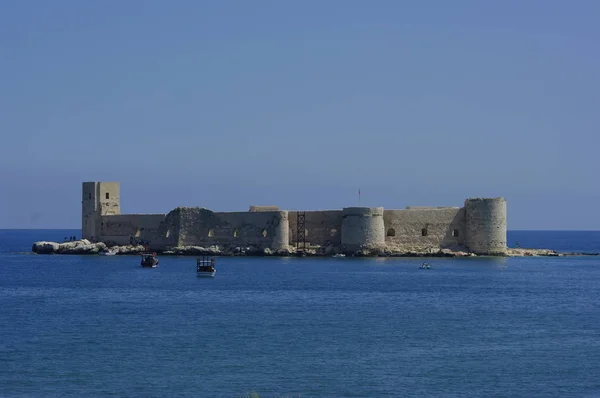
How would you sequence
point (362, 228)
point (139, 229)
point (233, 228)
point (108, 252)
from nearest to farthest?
point (362, 228), point (233, 228), point (139, 229), point (108, 252)

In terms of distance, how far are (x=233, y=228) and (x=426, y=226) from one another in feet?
30.1

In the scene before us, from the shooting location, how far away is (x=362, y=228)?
151 ft

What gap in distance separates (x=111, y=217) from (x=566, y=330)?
32099 millimetres

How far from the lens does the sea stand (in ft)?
57.8

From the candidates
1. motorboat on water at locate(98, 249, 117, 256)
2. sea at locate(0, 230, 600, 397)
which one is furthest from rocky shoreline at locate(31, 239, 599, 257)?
sea at locate(0, 230, 600, 397)

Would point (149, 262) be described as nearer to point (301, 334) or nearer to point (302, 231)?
point (302, 231)

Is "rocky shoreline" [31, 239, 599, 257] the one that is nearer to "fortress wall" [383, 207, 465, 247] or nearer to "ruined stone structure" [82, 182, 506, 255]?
"ruined stone structure" [82, 182, 506, 255]

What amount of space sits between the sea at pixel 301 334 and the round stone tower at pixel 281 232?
24.4 feet

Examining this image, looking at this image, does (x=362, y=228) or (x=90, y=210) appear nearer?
(x=362, y=228)

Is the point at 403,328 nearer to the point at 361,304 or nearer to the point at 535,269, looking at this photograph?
the point at 361,304

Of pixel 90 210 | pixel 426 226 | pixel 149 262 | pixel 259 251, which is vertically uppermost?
pixel 90 210

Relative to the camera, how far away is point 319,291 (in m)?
32.4

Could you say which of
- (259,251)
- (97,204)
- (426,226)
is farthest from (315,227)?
(97,204)

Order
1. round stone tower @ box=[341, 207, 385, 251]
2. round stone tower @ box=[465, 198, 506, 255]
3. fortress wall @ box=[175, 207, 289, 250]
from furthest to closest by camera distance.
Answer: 1. fortress wall @ box=[175, 207, 289, 250]
2. round stone tower @ box=[341, 207, 385, 251]
3. round stone tower @ box=[465, 198, 506, 255]
